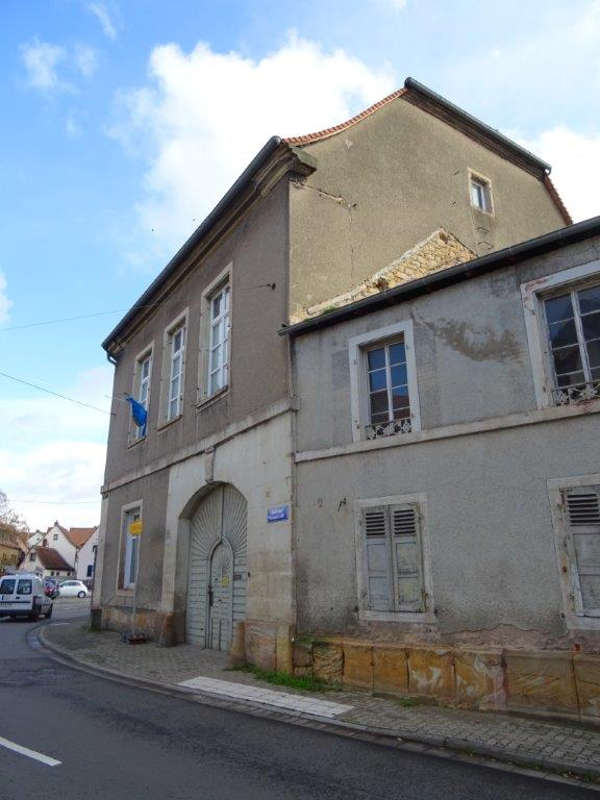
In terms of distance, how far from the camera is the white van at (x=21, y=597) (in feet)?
71.1

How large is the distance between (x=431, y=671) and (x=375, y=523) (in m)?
1.97

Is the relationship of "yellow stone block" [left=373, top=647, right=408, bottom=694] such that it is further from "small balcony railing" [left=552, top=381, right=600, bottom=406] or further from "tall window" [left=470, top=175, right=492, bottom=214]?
"tall window" [left=470, top=175, right=492, bottom=214]

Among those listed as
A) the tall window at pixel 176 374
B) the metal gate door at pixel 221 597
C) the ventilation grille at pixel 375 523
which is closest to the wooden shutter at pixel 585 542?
the ventilation grille at pixel 375 523

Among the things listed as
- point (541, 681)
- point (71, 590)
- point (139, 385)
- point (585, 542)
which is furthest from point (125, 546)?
point (71, 590)

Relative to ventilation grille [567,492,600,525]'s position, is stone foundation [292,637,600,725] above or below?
below

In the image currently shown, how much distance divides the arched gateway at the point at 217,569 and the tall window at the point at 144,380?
16.3ft

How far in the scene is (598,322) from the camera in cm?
711

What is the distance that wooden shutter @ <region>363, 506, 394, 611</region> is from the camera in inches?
316

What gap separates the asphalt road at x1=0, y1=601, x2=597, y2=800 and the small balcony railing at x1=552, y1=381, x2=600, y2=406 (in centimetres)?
391

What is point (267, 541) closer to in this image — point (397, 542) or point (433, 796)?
point (397, 542)

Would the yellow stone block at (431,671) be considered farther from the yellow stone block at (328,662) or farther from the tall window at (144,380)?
the tall window at (144,380)

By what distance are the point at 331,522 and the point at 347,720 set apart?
2836 millimetres

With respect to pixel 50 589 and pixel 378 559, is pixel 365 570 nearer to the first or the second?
pixel 378 559

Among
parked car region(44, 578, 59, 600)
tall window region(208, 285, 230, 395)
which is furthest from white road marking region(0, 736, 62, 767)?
parked car region(44, 578, 59, 600)
